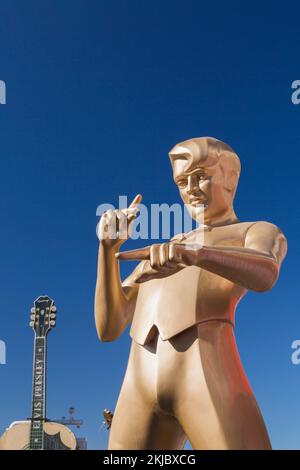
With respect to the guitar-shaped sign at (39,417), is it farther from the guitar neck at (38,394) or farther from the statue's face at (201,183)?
the statue's face at (201,183)

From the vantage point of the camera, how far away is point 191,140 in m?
3.23

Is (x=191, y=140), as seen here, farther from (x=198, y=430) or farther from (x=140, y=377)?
(x=198, y=430)

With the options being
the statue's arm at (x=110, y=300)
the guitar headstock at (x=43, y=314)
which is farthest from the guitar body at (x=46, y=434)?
the statue's arm at (x=110, y=300)

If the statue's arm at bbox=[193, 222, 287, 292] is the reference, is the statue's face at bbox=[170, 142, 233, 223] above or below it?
above

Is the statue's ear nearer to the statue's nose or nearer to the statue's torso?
the statue's nose

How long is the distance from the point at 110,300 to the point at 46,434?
43.1 feet

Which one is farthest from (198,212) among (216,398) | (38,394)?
(38,394)

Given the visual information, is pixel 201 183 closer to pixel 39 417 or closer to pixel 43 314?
pixel 43 314

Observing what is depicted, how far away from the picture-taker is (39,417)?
13.6m

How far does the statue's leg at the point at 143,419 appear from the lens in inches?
110

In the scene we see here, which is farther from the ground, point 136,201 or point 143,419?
point 136,201

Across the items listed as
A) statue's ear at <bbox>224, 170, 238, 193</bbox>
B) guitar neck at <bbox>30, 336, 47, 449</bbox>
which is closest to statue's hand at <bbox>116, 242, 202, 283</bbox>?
statue's ear at <bbox>224, 170, 238, 193</bbox>

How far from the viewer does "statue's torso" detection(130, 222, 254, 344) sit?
2.79 metres
